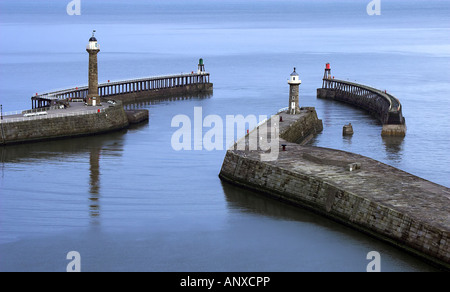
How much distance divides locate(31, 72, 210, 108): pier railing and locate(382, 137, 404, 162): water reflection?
105ft

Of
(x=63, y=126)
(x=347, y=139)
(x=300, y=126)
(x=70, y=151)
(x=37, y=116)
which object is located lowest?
(x=70, y=151)

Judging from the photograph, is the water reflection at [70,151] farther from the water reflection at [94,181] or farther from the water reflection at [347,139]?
the water reflection at [347,139]

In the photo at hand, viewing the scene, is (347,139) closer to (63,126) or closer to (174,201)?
(63,126)

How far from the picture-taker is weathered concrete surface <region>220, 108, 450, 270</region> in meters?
37.9

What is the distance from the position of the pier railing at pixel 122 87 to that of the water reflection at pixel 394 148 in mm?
32120

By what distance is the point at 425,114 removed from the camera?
89.9 metres

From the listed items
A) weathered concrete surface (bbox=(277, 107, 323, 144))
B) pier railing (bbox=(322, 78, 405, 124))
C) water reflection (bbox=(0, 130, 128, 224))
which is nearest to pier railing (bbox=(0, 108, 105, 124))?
water reflection (bbox=(0, 130, 128, 224))

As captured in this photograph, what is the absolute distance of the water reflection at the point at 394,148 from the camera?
64125 millimetres

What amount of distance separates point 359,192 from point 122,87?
6482 cm

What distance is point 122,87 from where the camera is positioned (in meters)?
104

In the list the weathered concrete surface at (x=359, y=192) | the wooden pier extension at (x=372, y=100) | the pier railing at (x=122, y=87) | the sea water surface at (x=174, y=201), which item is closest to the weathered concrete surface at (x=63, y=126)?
the sea water surface at (x=174, y=201)

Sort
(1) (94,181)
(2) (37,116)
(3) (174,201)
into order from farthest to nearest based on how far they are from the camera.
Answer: (2) (37,116)
(1) (94,181)
(3) (174,201)

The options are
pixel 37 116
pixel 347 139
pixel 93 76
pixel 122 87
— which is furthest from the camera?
pixel 122 87

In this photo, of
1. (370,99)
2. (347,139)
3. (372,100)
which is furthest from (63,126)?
(370,99)
